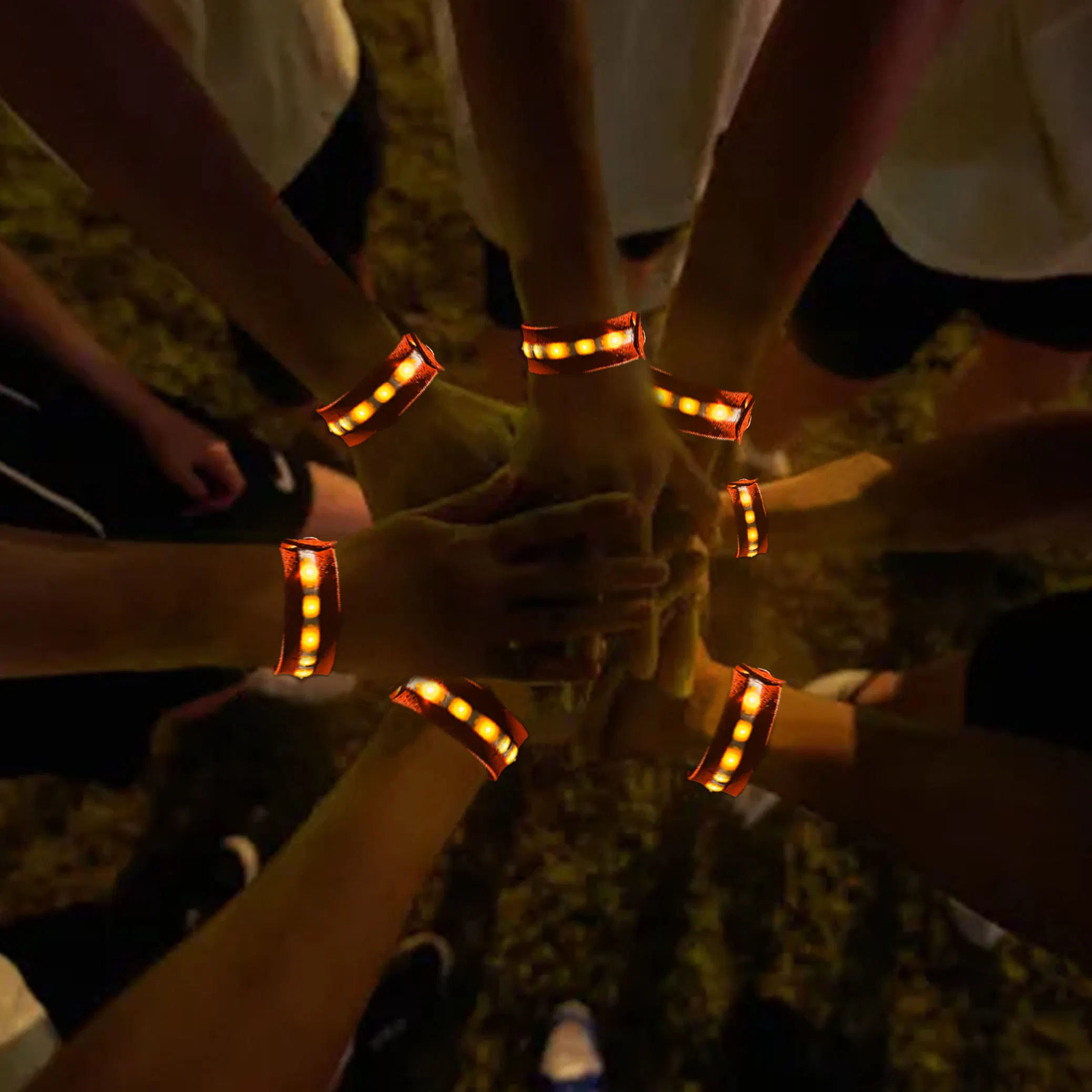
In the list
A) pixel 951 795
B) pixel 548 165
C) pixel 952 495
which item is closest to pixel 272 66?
pixel 548 165

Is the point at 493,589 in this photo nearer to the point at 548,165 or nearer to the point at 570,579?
the point at 570,579

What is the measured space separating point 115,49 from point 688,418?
17.0 inches

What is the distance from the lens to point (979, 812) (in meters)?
0.56

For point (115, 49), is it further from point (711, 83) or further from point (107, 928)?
point (107, 928)

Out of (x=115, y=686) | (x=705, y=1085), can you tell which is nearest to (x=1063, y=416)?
(x=115, y=686)

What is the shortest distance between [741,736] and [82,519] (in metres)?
0.59

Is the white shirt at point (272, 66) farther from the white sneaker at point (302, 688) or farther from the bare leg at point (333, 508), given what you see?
the white sneaker at point (302, 688)

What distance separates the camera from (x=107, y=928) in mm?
1075

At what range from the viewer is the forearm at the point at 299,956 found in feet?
1.67

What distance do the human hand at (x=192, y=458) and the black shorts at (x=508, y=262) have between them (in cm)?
32

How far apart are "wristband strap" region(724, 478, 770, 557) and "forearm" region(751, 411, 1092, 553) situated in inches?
0.6

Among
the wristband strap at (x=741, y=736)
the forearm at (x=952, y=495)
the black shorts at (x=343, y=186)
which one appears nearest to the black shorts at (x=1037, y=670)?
the forearm at (x=952, y=495)

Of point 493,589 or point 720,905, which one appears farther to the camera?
point 720,905

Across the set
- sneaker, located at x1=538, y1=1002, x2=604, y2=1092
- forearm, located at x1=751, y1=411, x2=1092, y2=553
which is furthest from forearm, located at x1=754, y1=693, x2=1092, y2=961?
sneaker, located at x1=538, y1=1002, x2=604, y2=1092
